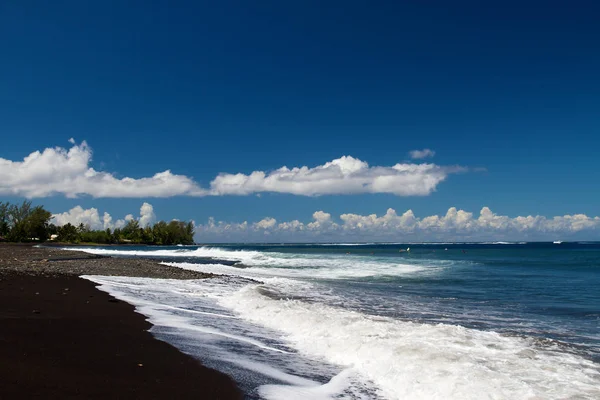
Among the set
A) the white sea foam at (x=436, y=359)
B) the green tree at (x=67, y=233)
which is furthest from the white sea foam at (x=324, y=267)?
the green tree at (x=67, y=233)

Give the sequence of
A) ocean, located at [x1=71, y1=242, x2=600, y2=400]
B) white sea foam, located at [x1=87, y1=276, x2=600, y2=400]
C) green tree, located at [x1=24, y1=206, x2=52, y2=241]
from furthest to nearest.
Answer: green tree, located at [x1=24, y1=206, x2=52, y2=241], ocean, located at [x1=71, y1=242, x2=600, y2=400], white sea foam, located at [x1=87, y1=276, x2=600, y2=400]

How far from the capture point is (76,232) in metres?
134

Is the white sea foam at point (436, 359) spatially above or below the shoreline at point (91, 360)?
below

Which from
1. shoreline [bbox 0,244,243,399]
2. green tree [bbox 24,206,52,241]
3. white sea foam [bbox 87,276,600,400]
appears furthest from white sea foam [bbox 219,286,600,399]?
green tree [bbox 24,206,52,241]

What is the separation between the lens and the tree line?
110875mm

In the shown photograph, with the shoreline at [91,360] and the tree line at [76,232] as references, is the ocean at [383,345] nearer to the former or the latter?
the shoreline at [91,360]

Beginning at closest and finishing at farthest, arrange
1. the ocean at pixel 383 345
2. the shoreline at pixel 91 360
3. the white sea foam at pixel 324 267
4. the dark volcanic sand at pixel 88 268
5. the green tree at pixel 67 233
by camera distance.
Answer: the shoreline at pixel 91 360
the ocean at pixel 383 345
the dark volcanic sand at pixel 88 268
the white sea foam at pixel 324 267
the green tree at pixel 67 233

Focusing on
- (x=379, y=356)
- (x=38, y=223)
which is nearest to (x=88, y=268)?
(x=379, y=356)

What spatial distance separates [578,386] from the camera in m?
6.14

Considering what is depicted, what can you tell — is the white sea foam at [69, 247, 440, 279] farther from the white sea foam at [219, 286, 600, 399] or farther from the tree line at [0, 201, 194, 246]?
the tree line at [0, 201, 194, 246]

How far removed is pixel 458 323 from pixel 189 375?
332 inches

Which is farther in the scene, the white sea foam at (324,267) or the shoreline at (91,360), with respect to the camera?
the white sea foam at (324,267)

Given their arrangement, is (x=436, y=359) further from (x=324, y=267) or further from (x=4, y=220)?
(x=4, y=220)

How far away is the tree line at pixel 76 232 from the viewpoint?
111 meters
